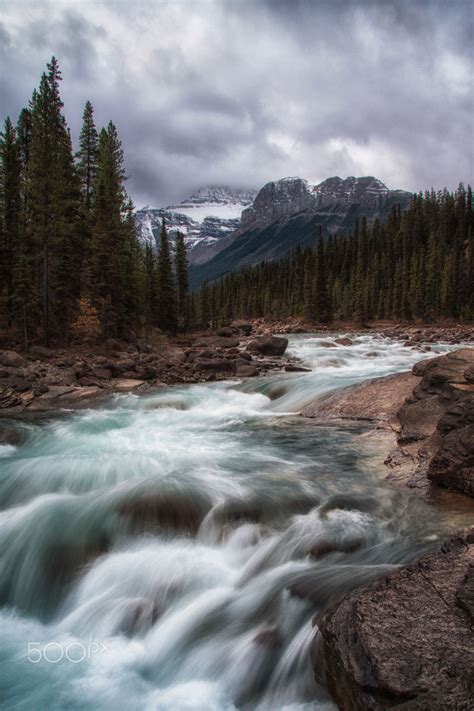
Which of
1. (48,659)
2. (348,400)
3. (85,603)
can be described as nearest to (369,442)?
(348,400)

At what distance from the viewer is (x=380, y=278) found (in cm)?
10425

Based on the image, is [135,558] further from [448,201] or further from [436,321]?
[448,201]

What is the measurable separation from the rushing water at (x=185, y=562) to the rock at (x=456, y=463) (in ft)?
2.28

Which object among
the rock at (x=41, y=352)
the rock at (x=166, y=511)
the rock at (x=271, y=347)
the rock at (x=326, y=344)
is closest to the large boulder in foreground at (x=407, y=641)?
the rock at (x=166, y=511)

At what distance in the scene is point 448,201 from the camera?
116500mm

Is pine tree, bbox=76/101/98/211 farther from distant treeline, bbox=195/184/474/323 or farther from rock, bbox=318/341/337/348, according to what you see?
distant treeline, bbox=195/184/474/323

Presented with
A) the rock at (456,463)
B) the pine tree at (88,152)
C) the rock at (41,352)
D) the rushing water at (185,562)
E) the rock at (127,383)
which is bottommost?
the rushing water at (185,562)

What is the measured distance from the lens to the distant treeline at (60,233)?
90.1 feet

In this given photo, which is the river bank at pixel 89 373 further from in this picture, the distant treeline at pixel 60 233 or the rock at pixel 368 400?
the rock at pixel 368 400

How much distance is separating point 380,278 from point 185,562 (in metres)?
105

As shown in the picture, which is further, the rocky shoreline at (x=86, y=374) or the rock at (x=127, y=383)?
the rock at (x=127, y=383)

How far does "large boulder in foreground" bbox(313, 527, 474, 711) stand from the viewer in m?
2.98

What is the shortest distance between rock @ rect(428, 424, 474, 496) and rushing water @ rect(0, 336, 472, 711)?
2.28 ft

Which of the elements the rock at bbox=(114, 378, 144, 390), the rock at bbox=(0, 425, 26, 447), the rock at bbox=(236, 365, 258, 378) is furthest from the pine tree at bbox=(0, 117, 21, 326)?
the rock at bbox=(0, 425, 26, 447)
